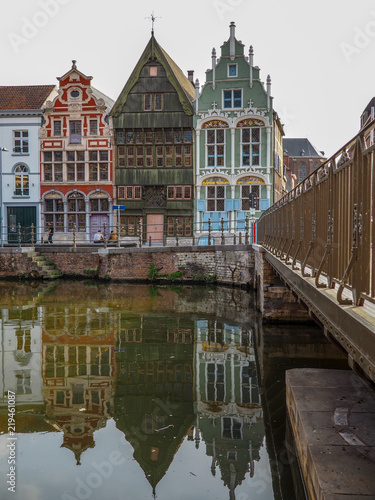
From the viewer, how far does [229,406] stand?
25.0 ft

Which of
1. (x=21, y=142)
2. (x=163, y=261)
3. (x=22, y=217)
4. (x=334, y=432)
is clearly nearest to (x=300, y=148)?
(x=21, y=142)

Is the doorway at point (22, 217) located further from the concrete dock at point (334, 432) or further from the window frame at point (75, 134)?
the concrete dock at point (334, 432)

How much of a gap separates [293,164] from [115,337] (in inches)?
2511

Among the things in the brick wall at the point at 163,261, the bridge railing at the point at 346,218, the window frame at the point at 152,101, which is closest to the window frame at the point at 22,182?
the brick wall at the point at 163,261

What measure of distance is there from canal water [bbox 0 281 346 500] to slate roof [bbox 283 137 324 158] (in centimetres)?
6169

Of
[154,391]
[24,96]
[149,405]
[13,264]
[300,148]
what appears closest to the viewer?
[149,405]

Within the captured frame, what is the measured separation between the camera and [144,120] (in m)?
31.8

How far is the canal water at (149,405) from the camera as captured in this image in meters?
5.44

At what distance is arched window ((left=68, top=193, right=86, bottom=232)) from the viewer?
32.8 meters

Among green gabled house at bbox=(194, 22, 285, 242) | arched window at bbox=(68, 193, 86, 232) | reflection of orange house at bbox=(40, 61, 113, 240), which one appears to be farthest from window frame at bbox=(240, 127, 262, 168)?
arched window at bbox=(68, 193, 86, 232)

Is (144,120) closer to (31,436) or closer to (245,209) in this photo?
(245,209)

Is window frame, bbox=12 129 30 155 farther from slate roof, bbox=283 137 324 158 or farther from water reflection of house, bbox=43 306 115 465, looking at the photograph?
slate roof, bbox=283 137 324 158

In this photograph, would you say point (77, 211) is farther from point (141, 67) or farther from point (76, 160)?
point (141, 67)

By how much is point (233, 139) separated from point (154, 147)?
16.1ft
